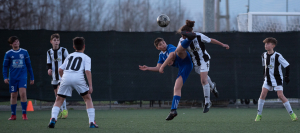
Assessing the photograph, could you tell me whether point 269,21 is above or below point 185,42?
above

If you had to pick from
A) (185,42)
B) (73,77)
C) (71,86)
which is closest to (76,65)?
(73,77)

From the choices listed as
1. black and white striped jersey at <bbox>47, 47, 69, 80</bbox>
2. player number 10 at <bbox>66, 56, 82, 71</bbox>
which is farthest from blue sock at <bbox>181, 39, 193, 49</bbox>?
black and white striped jersey at <bbox>47, 47, 69, 80</bbox>

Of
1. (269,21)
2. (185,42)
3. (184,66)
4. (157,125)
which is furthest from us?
(269,21)

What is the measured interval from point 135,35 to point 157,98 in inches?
89.7

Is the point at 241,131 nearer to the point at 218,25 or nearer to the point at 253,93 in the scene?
the point at 253,93

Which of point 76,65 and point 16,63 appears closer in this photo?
point 76,65

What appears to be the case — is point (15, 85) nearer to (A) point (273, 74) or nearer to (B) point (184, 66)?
(B) point (184, 66)

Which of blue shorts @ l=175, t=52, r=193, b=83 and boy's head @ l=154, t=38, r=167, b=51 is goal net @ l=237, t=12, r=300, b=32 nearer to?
blue shorts @ l=175, t=52, r=193, b=83

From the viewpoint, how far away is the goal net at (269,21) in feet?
48.0

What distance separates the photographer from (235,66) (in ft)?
38.8

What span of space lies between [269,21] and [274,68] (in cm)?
856

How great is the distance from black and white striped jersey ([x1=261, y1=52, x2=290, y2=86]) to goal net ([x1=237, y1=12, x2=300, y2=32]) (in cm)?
708

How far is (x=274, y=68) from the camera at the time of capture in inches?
298

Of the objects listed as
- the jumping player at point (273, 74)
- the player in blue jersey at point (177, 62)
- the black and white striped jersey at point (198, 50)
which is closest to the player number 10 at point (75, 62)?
the player in blue jersey at point (177, 62)
